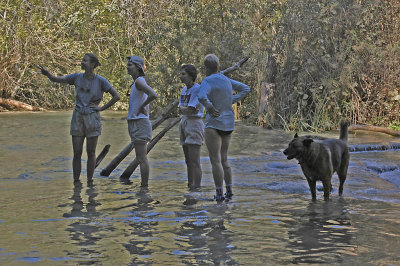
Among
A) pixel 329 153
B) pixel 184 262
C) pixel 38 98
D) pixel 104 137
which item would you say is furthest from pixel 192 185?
pixel 38 98

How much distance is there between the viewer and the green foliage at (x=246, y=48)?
18.4 meters

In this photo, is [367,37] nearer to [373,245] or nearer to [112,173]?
[112,173]

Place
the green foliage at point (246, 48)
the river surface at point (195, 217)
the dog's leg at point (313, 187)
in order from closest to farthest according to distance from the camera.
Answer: the river surface at point (195, 217)
the dog's leg at point (313, 187)
the green foliage at point (246, 48)

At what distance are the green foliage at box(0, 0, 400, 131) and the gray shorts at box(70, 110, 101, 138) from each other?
9507 millimetres

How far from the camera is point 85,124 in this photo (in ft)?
31.1

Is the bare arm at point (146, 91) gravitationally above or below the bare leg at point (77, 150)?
above

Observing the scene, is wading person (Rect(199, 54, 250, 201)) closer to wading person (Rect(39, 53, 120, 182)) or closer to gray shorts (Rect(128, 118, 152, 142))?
gray shorts (Rect(128, 118, 152, 142))

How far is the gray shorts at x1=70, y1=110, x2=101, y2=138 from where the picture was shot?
31.1 ft

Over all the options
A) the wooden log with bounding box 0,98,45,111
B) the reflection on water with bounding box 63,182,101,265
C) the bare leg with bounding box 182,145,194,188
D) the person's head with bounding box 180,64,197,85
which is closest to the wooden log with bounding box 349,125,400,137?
the bare leg with bounding box 182,145,194,188

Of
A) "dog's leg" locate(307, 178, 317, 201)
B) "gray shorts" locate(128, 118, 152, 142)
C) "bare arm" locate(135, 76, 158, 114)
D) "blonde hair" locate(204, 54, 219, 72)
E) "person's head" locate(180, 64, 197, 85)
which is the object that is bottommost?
"dog's leg" locate(307, 178, 317, 201)

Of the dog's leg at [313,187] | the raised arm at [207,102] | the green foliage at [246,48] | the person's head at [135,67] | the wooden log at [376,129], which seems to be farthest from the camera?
the green foliage at [246,48]

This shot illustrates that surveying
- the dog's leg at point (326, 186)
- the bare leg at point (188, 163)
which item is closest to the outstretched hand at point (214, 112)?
the bare leg at point (188, 163)

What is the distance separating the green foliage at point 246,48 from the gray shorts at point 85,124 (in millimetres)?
9507

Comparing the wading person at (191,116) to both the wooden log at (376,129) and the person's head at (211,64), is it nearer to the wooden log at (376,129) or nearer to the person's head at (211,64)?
the person's head at (211,64)
